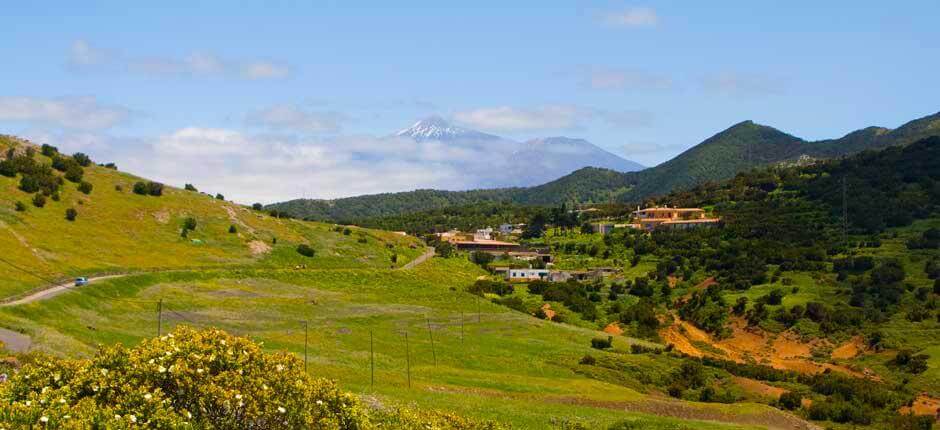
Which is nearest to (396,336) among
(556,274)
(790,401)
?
(790,401)

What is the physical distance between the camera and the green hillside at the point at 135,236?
84.9m

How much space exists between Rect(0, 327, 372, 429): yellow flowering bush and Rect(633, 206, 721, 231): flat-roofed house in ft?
491

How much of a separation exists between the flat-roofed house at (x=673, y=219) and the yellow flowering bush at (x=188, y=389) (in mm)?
149538

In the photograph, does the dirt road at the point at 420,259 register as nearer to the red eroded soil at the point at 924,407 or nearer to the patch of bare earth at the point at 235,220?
the patch of bare earth at the point at 235,220

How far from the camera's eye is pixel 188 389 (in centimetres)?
2059

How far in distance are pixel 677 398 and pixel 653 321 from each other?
125 feet

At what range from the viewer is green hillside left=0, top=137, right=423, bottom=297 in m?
84.9

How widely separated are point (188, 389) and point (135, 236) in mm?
96799

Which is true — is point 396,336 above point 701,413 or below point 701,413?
above

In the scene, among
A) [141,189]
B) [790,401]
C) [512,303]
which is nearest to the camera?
[790,401]

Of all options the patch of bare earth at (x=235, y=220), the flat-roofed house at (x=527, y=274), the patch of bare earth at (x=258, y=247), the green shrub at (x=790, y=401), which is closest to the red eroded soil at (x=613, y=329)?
the green shrub at (x=790, y=401)

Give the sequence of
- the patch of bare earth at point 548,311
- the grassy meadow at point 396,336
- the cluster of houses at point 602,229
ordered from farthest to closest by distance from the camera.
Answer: the cluster of houses at point 602,229 → the patch of bare earth at point 548,311 → the grassy meadow at point 396,336

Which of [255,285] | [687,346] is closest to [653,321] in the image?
[687,346]

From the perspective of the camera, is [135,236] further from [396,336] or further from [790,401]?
[790,401]
